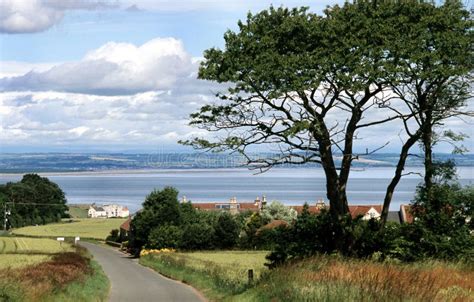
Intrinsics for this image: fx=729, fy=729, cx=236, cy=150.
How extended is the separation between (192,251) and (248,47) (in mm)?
56336

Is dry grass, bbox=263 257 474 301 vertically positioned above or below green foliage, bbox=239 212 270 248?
above

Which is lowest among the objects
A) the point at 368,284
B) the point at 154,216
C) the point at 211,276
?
the point at 154,216

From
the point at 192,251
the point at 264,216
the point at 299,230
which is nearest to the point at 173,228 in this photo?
the point at 192,251

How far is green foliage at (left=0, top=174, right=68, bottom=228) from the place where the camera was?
543 ft

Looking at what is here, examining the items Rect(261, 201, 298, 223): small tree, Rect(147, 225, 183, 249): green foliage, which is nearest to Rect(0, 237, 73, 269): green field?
Rect(147, 225, 183, 249): green foliage

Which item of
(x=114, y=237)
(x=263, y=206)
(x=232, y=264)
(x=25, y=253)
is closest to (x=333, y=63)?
(x=232, y=264)

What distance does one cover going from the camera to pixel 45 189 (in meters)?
173

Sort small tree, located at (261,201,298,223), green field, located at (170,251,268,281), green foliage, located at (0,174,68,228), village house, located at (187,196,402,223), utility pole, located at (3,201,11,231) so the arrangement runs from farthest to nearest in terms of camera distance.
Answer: green foliage, located at (0,174,68,228) → utility pole, located at (3,201,11,231) → village house, located at (187,196,402,223) → small tree, located at (261,201,298,223) → green field, located at (170,251,268,281)

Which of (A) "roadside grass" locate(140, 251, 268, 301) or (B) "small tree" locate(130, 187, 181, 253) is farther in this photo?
(B) "small tree" locate(130, 187, 181, 253)

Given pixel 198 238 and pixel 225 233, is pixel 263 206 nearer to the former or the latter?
pixel 225 233

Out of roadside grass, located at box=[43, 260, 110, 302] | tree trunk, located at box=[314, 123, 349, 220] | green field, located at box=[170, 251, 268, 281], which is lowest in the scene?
green field, located at box=[170, 251, 268, 281]

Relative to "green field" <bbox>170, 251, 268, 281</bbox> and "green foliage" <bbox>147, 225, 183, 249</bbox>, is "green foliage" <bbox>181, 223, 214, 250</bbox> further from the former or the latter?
"green field" <bbox>170, 251, 268, 281</bbox>

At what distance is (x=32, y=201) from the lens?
558 feet

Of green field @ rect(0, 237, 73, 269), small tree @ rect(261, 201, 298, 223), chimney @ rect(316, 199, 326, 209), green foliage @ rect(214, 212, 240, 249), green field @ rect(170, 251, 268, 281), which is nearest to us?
chimney @ rect(316, 199, 326, 209)
